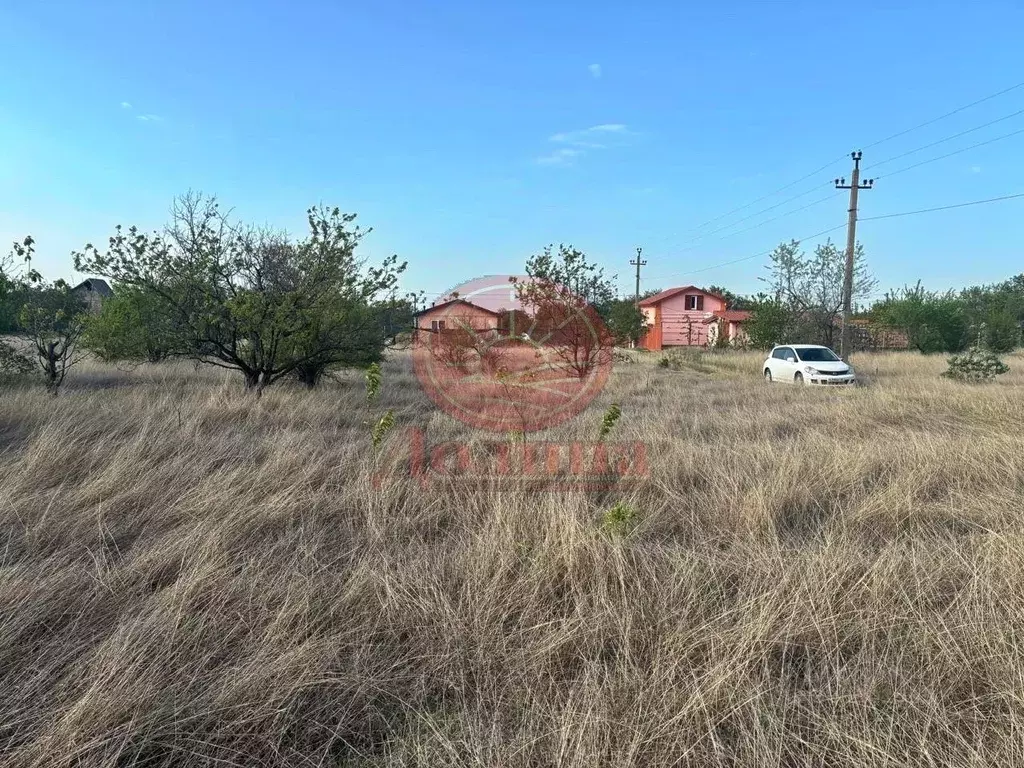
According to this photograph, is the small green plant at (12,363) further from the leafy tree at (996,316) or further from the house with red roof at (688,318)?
the house with red roof at (688,318)

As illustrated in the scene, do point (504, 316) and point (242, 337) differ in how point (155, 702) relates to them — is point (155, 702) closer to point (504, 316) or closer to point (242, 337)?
point (242, 337)

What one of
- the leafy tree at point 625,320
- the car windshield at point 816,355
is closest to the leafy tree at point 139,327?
the leafy tree at point 625,320

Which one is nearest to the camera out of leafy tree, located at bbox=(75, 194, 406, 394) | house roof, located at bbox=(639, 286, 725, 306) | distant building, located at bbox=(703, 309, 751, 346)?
leafy tree, located at bbox=(75, 194, 406, 394)

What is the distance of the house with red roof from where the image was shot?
38.2 m

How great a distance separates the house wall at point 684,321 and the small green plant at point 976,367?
23.8m

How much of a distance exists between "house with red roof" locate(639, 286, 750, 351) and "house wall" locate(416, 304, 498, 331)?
25.3 meters

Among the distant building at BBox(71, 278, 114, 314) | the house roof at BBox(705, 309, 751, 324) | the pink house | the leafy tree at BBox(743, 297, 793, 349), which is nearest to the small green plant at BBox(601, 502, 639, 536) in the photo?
the pink house

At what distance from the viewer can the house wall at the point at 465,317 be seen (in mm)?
10914

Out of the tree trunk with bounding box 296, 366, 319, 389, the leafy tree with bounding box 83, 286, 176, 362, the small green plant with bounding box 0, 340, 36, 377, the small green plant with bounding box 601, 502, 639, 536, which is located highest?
the leafy tree with bounding box 83, 286, 176, 362

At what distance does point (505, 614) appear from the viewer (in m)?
2.47

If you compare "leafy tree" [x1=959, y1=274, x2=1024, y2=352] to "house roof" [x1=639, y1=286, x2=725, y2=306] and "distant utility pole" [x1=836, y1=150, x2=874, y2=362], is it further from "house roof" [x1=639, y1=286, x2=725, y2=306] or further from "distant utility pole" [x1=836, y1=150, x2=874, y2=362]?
"house roof" [x1=639, y1=286, x2=725, y2=306]

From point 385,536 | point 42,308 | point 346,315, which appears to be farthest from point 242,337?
point 385,536

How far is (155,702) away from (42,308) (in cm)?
1182

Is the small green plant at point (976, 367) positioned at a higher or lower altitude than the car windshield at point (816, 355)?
lower
